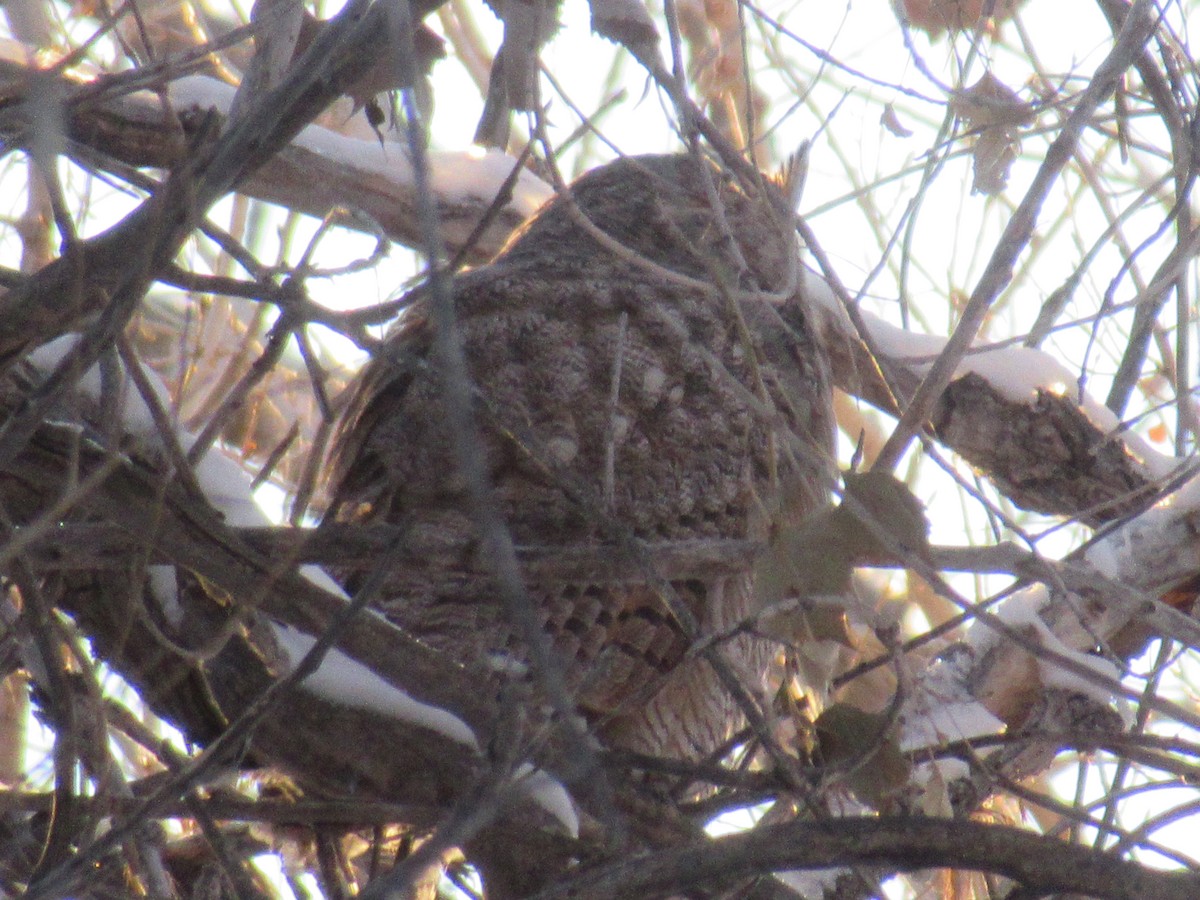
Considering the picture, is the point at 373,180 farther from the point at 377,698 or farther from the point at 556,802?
the point at 556,802

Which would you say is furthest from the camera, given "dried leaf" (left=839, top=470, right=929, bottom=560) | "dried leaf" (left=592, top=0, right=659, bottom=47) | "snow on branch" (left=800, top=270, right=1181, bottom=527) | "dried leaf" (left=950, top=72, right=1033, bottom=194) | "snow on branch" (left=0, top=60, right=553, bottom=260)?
"snow on branch" (left=0, top=60, right=553, bottom=260)

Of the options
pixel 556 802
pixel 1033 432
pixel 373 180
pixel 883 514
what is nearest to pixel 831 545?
pixel 883 514

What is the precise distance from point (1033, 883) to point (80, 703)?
1.21m

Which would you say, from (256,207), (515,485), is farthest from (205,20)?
(515,485)

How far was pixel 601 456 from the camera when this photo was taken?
2.60 metres

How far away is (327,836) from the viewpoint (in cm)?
194

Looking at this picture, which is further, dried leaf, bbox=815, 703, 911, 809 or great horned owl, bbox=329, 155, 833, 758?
great horned owl, bbox=329, 155, 833, 758

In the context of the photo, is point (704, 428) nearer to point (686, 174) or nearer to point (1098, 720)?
point (1098, 720)

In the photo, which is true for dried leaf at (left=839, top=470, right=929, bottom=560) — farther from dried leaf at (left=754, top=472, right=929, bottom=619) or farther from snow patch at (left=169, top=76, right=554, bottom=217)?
snow patch at (left=169, top=76, right=554, bottom=217)

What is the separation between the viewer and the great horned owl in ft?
7.93

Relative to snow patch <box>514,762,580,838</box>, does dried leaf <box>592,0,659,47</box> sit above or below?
above

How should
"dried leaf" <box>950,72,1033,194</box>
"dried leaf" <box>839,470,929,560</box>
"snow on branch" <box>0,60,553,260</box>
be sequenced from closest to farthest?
"dried leaf" <box>839,470,929,560</box> < "dried leaf" <box>950,72,1033,194</box> < "snow on branch" <box>0,60,553,260</box>

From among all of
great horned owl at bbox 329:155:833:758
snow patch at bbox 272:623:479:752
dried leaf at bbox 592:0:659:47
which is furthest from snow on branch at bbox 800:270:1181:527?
snow patch at bbox 272:623:479:752

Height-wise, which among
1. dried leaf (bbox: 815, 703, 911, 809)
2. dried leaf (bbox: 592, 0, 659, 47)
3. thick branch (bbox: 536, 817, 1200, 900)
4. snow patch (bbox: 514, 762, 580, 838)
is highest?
dried leaf (bbox: 592, 0, 659, 47)
